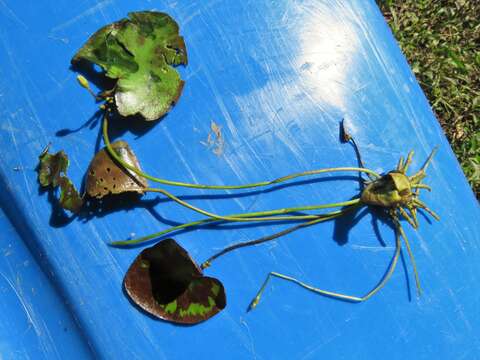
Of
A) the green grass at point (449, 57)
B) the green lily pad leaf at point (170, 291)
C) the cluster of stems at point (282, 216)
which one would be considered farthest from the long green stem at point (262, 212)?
the green grass at point (449, 57)

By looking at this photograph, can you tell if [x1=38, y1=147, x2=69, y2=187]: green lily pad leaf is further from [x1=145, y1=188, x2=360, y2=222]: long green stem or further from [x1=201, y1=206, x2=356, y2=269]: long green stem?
[x1=201, y1=206, x2=356, y2=269]: long green stem

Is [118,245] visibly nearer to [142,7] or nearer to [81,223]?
[81,223]

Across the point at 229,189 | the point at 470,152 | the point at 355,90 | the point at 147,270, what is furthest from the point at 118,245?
the point at 470,152

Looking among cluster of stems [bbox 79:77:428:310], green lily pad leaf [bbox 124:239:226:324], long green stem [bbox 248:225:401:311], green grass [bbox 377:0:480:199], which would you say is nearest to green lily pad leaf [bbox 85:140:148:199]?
Answer: cluster of stems [bbox 79:77:428:310]

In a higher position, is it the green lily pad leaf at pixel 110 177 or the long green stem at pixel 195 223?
the green lily pad leaf at pixel 110 177

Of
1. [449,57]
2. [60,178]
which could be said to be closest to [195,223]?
[60,178]

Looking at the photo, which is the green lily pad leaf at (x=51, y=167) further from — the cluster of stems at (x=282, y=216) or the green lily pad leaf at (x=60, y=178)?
the cluster of stems at (x=282, y=216)
